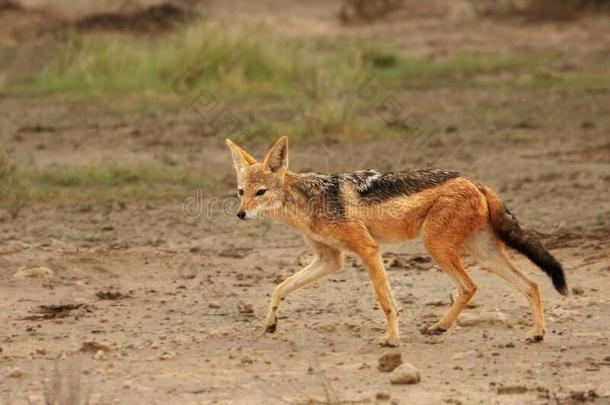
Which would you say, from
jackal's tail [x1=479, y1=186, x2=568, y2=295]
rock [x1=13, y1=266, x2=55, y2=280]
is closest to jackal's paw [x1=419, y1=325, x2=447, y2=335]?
jackal's tail [x1=479, y1=186, x2=568, y2=295]

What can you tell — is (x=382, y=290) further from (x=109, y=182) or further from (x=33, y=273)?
(x=109, y=182)

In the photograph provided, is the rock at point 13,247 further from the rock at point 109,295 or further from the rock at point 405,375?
the rock at point 405,375

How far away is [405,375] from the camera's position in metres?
7.46

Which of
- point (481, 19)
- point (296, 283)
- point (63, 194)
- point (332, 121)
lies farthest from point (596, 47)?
point (296, 283)

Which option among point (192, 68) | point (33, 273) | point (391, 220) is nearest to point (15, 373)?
point (391, 220)

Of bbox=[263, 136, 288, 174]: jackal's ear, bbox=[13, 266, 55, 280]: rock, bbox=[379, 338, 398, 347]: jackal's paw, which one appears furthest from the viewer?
bbox=[13, 266, 55, 280]: rock

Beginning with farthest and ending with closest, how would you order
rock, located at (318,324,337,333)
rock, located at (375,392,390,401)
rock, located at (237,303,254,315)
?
1. rock, located at (237,303,254,315)
2. rock, located at (318,324,337,333)
3. rock, located at (375,392,390,401)

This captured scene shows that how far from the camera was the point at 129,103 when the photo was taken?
61.0 feet

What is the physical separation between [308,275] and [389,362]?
1134 mm

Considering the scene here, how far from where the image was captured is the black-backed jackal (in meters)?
8.49

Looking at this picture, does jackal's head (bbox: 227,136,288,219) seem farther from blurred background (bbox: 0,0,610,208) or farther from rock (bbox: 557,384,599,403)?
blurred background (bbox: 0,0,610,208)

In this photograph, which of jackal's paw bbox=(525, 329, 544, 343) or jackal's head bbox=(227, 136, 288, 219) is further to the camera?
jackal's head bbox=(227, 136, 288, 219)

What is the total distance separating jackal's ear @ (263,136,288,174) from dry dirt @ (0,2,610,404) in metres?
1.04

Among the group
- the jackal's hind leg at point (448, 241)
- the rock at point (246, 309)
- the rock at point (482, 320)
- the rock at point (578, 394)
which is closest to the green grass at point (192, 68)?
the rock at point (246, 309)
